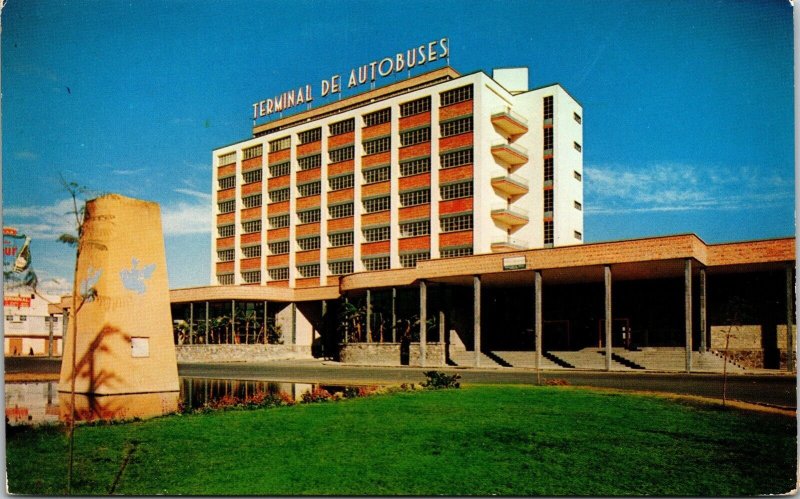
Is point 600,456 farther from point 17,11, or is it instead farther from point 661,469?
point 17,11

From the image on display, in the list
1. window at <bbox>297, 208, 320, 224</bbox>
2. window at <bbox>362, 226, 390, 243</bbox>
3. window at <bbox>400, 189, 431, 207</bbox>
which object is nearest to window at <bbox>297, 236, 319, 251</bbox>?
window at <bbox>297, 208, 320, 224</bbox>

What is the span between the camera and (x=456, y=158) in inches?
1870

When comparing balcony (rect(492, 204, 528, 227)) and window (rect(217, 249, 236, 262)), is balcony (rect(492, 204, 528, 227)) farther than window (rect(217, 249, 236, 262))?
No

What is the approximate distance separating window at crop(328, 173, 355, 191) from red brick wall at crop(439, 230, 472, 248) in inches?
407

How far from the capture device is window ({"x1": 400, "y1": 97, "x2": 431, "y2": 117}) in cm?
4917

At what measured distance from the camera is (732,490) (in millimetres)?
8820

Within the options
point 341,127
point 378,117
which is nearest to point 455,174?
point 378,117

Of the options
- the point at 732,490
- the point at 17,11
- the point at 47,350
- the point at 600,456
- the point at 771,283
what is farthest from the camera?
the point at 47,350

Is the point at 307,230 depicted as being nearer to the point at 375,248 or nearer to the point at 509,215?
the point at 375,248

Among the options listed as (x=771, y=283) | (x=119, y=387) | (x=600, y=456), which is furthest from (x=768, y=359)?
(x=119, y=387)

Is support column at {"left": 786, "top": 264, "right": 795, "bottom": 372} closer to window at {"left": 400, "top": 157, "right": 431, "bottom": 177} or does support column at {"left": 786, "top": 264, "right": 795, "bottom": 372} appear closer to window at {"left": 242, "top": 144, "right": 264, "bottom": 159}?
window at {"left": 400, "top": 157, "right": 431, "bottom": 177}

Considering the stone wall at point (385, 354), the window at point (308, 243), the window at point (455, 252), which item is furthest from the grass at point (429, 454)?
the window at point (308, 243)

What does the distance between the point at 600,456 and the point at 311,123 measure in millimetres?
50644

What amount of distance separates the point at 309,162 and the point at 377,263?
38.6 feet
